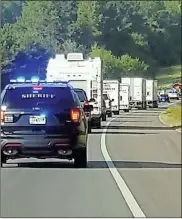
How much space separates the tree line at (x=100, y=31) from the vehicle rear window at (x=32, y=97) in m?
0.30

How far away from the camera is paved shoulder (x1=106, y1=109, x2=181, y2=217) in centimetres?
739

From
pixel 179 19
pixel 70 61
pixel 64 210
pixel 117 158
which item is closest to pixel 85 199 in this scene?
pixel 64 210

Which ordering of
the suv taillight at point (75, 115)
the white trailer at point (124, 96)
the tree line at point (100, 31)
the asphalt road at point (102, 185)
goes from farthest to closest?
1. the white trailer at point (124, 96)
2. the suv taillight at point (75, 115)
3. the tree line at point (100, 31)
4. the asphalt road at point (102, 185)

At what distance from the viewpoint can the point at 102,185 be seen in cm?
995

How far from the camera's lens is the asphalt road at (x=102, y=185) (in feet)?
24.7

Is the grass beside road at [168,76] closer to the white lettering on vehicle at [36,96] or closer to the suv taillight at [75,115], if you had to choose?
the white lettering on vehicle at [36,96]

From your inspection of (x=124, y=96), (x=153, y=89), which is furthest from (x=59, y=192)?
(x=124, y=96)

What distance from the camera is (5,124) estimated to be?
434 inches

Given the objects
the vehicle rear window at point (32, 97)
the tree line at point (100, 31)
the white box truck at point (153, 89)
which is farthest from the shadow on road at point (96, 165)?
the vehicle rear window at point (32, 97)

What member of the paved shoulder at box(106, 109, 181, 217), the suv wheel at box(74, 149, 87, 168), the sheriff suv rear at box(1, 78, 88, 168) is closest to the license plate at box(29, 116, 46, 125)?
the sheriff suv rear at box(1, 78, 88, 168)

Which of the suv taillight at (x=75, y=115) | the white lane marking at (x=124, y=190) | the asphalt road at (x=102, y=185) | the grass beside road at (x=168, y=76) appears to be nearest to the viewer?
the white lane marking at (x=124, y=190)

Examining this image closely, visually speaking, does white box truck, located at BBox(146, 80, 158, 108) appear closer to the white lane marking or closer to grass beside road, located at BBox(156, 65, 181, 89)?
grass beside road, located at BBox(156, 65, 181, 89)

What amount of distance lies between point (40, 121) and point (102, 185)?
1.54m

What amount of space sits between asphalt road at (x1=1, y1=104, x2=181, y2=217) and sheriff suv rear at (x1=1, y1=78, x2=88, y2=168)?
32cm
